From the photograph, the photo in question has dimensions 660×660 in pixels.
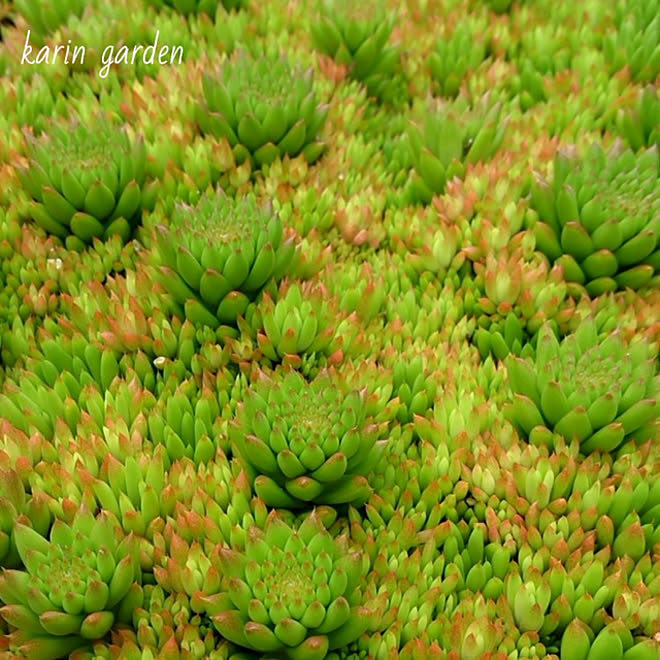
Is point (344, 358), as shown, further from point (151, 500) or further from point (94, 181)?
point (94, 181)

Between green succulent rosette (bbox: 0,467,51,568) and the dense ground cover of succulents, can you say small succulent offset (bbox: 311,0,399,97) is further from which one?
green succulent rosette (bbox: 0,467,51,568)

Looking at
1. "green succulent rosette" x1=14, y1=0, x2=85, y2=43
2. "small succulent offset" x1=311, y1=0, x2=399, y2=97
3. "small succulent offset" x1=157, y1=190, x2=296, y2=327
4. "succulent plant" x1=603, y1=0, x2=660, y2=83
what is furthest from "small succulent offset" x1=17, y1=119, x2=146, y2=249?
"succulent plant" x1=603, y1=0, x2=660, y2=83

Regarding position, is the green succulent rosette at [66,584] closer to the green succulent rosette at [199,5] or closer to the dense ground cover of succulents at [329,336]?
the dense ground cover of succulents at [329,336]

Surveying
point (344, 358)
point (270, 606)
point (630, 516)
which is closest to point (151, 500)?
point (270, 606)

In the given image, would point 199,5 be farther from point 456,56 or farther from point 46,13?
point 456,56

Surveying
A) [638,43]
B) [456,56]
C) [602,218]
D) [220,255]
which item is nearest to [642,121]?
[638,43]

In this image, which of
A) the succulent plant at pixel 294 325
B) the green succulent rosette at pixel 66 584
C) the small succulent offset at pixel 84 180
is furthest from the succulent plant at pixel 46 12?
the green succulent rosette at pixel 66 584
